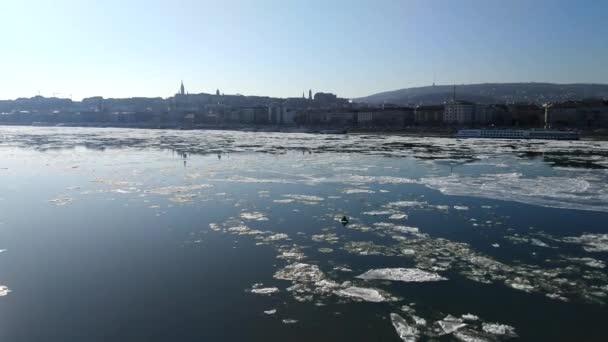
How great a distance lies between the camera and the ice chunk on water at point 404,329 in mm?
6246

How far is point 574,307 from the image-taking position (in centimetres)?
726

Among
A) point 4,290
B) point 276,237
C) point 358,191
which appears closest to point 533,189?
point 358,191

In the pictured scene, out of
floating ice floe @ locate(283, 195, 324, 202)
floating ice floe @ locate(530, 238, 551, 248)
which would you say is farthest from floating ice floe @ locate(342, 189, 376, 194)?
floating ice floe @ locate(530, 238, 551, 248)

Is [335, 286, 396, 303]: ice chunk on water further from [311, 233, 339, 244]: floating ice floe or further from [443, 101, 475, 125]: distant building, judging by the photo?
[443, 101, 475, 125]: distant building

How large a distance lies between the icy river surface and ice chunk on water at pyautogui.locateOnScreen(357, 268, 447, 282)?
4cm

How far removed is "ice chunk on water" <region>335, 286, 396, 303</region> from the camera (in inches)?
298

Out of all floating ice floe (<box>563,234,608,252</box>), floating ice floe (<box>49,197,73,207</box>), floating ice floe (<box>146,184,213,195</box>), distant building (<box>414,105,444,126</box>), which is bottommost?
floating ice floe (<box>563,234,608,252</box>)

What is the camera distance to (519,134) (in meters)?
63.1

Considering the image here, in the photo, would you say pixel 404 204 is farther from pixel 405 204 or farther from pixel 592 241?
pixel 592 241

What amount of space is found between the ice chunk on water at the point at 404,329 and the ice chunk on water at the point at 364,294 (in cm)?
65

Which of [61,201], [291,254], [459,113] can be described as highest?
[459,113]

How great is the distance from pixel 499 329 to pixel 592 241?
20.4 ft

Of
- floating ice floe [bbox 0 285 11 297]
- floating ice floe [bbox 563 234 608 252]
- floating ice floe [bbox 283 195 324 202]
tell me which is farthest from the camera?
floating ice floe [bbox 283 195 324 202]

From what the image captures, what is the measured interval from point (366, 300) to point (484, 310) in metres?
1.82
